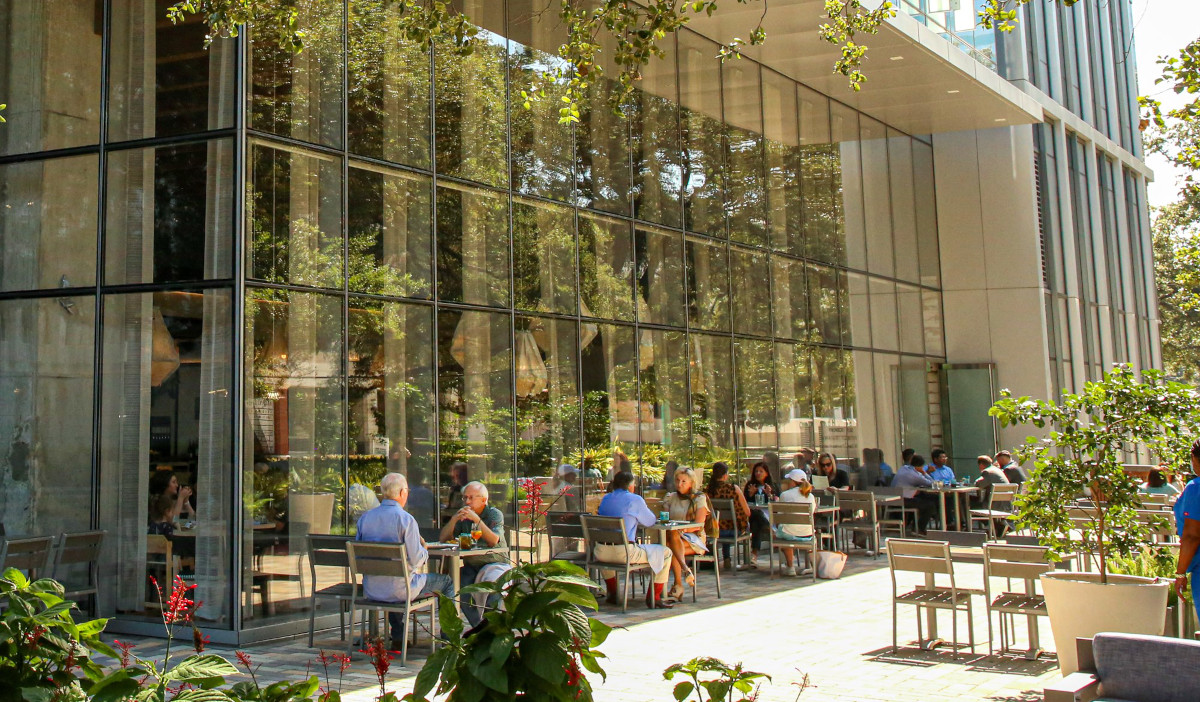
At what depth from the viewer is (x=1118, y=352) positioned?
28422 mm

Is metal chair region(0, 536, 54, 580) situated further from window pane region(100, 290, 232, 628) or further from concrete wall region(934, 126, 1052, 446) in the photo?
concrete wall region(934, 126, 1052, 446)

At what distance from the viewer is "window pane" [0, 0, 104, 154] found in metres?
10.7

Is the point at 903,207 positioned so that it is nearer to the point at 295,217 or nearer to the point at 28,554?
the point at 295,217

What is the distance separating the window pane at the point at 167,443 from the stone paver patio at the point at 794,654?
2.72ft

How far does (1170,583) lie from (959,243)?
18.3 m

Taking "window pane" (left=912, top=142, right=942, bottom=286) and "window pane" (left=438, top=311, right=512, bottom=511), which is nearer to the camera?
"window pane" (left=438, top=311, right=512, bottom=511)

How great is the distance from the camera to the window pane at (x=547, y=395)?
41.7 feet

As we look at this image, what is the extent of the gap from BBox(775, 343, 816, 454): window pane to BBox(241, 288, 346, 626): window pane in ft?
30.2

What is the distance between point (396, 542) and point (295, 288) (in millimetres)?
2844

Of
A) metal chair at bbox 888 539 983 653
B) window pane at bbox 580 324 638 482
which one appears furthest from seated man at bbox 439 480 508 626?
window pane at bbox 580 324 638 482

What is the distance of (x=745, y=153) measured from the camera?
17.9 meters

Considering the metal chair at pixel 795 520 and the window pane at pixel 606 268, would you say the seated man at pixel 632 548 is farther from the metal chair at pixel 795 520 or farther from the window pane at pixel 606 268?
the window pane at pixel 606 268

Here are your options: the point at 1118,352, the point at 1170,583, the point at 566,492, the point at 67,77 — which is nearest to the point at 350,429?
the point at 566,492

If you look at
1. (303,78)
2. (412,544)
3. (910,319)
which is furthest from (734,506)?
(910,319)
